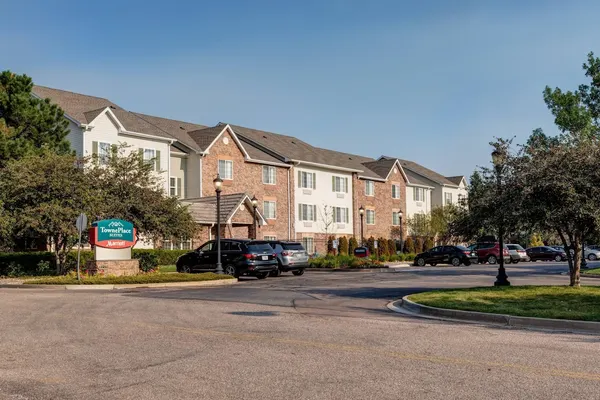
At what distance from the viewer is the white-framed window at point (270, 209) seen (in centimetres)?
5019

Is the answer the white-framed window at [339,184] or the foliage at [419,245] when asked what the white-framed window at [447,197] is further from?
the white-framed window at [339,184]

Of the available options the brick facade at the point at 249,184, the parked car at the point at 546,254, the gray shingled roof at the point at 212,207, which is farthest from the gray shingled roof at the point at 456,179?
the gray shingled roof at the point at 212,207

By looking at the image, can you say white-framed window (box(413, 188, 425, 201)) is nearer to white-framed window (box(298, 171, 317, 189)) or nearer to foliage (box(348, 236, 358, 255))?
foliage (box(348, 236, 358, 255))

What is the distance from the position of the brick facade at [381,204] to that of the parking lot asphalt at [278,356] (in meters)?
45.5

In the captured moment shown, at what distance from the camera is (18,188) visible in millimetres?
27516

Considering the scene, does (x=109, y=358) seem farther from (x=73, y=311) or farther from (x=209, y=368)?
(x=73, y=311)

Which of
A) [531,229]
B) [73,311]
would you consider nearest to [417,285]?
[531,229]

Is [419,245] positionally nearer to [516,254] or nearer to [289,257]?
[516,254]

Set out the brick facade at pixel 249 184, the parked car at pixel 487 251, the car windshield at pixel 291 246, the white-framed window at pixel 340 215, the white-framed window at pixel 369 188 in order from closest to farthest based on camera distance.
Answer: the car windshield at pixel 291 246, the parked car at pixel 487 251, the brick facade at pixel 249 184, the white-framed window at pixel 340 215, the white-framed window at pixel 369 188

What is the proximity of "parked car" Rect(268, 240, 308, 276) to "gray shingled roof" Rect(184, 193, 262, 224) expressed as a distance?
10.4 m

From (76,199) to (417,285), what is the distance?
625 inches

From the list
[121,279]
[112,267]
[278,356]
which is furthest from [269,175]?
[278,356]

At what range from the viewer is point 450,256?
44.8m

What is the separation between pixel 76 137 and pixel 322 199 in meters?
23.8
